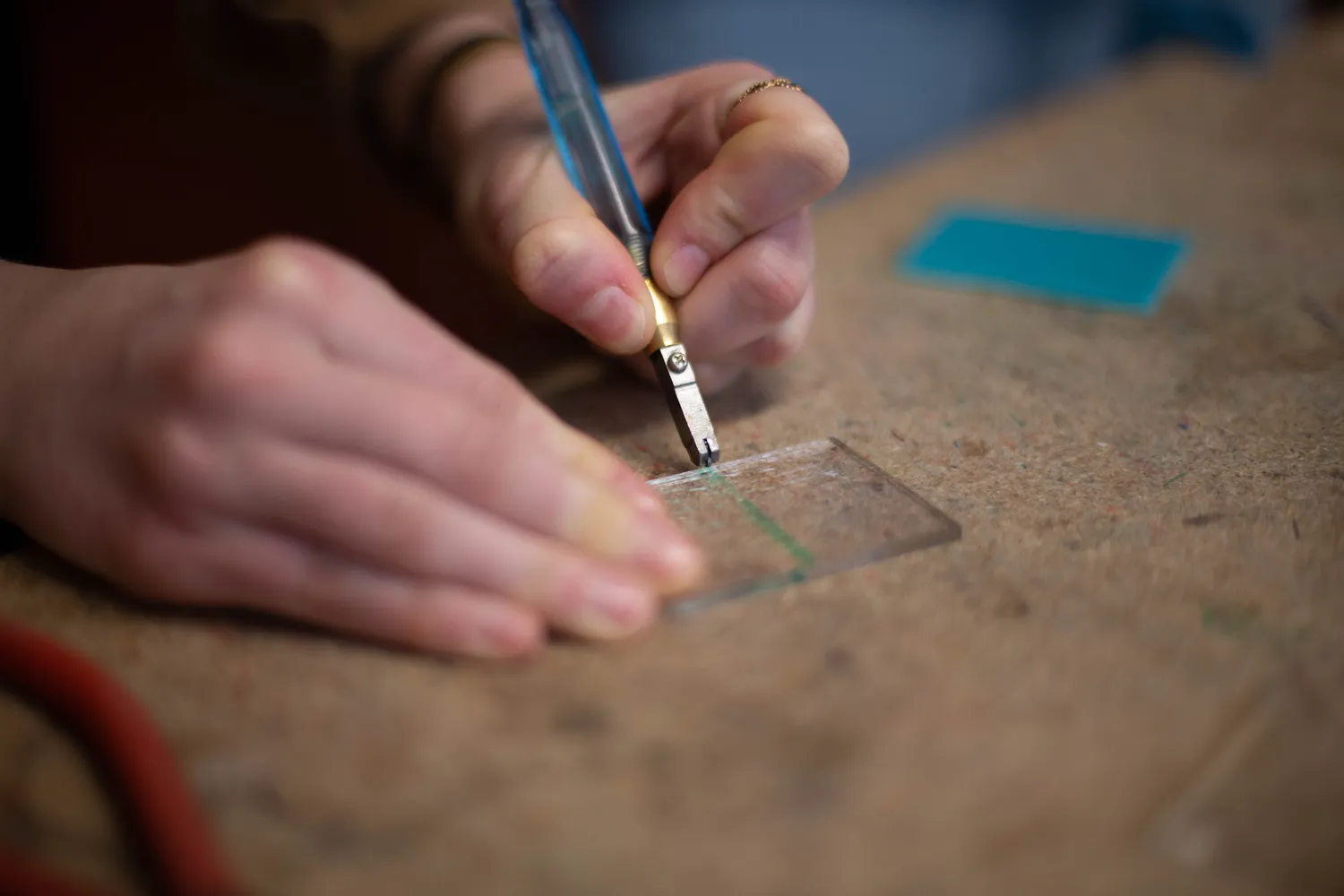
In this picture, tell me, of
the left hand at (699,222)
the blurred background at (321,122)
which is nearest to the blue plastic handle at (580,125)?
the left hand at (699,222)

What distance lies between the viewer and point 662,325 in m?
0.57

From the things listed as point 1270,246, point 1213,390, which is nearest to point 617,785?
point 1213,390

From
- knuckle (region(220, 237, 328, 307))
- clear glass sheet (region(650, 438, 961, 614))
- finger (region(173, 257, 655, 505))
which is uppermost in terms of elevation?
knuckle (region(220, 237, 328, 307))

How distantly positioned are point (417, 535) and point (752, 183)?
28 centimetres

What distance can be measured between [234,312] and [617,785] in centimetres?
23

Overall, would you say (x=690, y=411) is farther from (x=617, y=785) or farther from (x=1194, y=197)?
(x=1194, y=197)

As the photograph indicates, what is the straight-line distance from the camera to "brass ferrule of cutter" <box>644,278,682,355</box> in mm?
570

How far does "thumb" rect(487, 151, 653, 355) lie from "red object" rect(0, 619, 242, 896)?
0.92 feet

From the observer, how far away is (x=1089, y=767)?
0.35 meters

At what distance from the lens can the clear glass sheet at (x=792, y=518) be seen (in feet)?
1.49

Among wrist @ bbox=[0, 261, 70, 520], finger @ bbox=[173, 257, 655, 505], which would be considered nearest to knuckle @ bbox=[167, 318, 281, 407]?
finger @ bbox=[173, 257, 655, 505]

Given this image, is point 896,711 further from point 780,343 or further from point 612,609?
point 780,343

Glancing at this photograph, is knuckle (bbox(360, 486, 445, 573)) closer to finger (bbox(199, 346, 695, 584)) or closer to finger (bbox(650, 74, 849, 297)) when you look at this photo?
finger (bbox(199, 346, 695, 584))

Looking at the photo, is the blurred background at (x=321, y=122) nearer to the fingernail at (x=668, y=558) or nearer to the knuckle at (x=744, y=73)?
the knuckle at (x=744, y=73)
